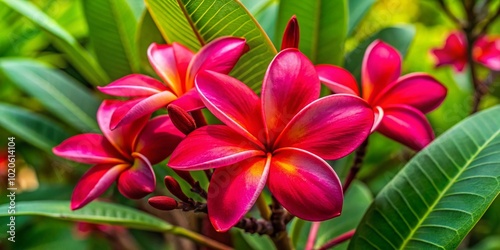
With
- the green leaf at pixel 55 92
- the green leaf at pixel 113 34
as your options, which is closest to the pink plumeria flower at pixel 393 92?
the green leaf at pixel 113 34

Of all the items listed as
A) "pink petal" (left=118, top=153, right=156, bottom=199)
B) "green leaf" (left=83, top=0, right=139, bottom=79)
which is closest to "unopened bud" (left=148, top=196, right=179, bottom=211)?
"pink petal" (left=118, top=153, right=156, bottom=199)

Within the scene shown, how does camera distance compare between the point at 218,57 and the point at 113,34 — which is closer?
the point at 218,57

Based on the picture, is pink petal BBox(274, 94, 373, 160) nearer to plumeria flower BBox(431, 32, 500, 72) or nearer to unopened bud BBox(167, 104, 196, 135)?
unopened bud BBox(167, 104, 196, 135)

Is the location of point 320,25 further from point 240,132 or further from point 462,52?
point 462,52

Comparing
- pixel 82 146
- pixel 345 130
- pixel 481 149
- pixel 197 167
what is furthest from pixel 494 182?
pixel 82 146

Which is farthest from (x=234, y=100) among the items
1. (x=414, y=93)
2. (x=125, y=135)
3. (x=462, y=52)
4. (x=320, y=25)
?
(x=462, y=52)

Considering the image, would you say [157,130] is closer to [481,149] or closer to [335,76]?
[335,76]
